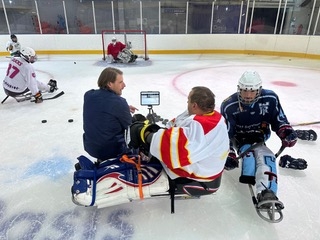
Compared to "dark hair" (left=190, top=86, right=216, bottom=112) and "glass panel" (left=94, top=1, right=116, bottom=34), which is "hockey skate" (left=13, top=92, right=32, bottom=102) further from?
"glass panel" (left=94, top=1, right=116, bottom=34)

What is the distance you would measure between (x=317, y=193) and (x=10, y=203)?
79.5 inches

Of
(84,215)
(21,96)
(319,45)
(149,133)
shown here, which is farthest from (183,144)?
(319,45)

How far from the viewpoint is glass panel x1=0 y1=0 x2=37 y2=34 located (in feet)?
26.7

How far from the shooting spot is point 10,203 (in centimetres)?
152

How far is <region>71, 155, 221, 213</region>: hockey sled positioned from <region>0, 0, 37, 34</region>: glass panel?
28.8 feet

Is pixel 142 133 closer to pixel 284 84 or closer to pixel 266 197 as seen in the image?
pixel 266 197

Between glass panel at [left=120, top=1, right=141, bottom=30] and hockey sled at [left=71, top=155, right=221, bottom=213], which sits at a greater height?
glass panel at [left=120, top=1, right=141, bottom=30]

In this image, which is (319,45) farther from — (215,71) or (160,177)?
(160,177)

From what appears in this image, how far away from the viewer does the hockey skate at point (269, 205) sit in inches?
50.3

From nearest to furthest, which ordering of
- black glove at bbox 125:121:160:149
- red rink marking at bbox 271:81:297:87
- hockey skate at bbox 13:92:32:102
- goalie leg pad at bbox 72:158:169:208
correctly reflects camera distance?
black glove at bbox 125:121:160:149
goalie leg pad at bbox 72:158:169:208
hockey skate at bbox 13:92:32:102
red rink marking at bbox 271:81:297:87

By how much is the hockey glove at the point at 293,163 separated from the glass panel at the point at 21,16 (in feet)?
29.7

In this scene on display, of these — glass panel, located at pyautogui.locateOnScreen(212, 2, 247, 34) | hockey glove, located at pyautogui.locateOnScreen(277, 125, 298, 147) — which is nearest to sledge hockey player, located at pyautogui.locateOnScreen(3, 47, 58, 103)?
Result: hockey glove, located at pyautogui.locateOnScreen(277, 125, 298, 147)

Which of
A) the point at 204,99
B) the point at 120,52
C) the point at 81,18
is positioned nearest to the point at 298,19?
the point at 120,52

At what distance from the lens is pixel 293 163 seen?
182 cm
